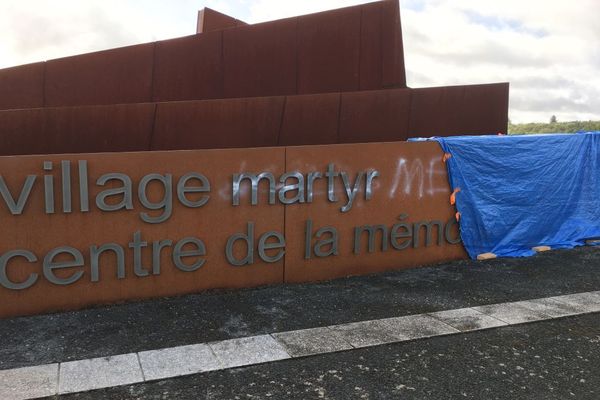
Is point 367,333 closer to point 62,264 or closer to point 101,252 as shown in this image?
point 101,252

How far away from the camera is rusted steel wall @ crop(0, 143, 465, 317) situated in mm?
5371

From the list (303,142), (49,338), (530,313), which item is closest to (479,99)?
(303,142)

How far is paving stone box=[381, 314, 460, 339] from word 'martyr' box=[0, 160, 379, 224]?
2032 millimetres

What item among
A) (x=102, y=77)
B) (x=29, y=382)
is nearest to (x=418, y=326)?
(x=29, y=382)

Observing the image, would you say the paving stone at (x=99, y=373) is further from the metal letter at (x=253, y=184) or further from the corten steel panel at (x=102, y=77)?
the corten steel panel at (x=102, y=77)

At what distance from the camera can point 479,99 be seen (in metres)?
9.13

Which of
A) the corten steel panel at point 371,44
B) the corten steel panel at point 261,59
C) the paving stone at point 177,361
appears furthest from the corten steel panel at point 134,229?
the corten steel panel at point 371,44

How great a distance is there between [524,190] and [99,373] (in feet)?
23.6

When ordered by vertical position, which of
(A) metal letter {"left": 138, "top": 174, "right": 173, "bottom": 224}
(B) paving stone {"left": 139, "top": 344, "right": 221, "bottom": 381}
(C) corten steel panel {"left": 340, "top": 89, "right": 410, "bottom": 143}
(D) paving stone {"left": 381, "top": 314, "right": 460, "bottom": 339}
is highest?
(C) corten steel panel {"left": 340, "top": 89, "right": 410, "bottom": 143}

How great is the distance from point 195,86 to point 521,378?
21.0ft

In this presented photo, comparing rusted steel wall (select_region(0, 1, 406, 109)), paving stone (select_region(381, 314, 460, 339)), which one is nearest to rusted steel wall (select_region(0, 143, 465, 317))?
paving stone (select_region(381, 314, 460, 339))

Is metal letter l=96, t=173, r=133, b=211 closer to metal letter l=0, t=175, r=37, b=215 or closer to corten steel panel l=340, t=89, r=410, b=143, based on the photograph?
metal letter l=0, t=175, r=37, b=215

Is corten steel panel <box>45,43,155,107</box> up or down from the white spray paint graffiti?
up

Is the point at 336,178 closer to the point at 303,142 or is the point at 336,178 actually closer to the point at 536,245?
the point at 303,142
